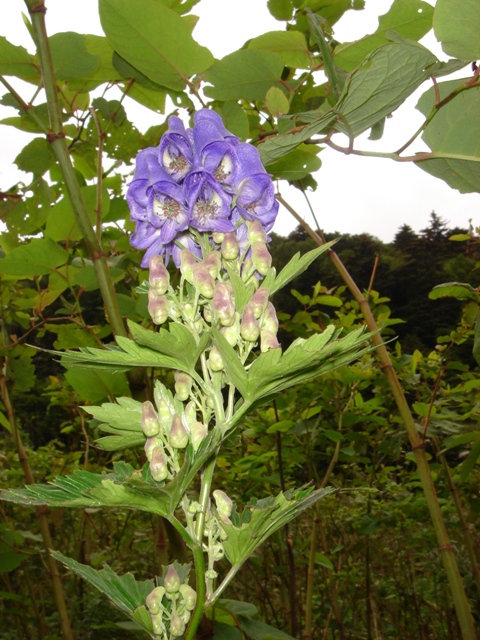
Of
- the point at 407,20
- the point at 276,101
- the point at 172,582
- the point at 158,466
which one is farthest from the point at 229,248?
the point at 407,20

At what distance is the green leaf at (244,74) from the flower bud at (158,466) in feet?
2.28

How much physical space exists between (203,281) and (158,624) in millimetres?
354

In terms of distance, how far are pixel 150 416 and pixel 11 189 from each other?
115 cm

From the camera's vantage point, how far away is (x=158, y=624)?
0.59 meters

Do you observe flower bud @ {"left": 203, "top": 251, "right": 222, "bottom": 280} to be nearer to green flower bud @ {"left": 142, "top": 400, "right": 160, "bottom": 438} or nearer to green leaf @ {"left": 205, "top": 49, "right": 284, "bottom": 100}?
green flower bud @ {"left": 142, "top": 400, "right": 160, "bottom": 438}

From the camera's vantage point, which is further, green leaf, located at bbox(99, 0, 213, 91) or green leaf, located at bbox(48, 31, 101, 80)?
green leaf, located at bbox(48, 31, 101, 80)

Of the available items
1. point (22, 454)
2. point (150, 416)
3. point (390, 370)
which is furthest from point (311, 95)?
point (22, 454)

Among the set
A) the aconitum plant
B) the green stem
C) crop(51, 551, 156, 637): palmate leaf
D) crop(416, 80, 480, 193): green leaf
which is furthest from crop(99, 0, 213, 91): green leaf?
crop(51, 551, 156, 637): palmate leaf

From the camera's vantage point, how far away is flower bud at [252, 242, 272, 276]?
25.6 inches

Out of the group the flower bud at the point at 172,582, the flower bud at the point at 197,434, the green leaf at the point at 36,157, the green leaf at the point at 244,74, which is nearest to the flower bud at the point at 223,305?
the flower bud at the point at 197,434

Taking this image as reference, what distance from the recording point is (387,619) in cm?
333

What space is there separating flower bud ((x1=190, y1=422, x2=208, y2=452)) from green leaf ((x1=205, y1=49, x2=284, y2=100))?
0.66 m

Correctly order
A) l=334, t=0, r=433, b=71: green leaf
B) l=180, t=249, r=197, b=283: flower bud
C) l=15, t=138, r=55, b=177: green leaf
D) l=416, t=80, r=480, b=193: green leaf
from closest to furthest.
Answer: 1. l=180, t=249, r=197, b=283: flower bud
2. l=416, t=80, r=480, b=193: green leaf
3. l=334, t=0, r=433, b=71: green leaf
4. l=15, t=138, r=55, b=177: green leaf

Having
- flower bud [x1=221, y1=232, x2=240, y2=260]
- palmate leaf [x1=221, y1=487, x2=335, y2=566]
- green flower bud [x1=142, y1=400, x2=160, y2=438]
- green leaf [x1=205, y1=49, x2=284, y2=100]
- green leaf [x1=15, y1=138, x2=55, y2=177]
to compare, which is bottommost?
palmate leaf [x1=221, y1=487, x2=335, y2=566]
